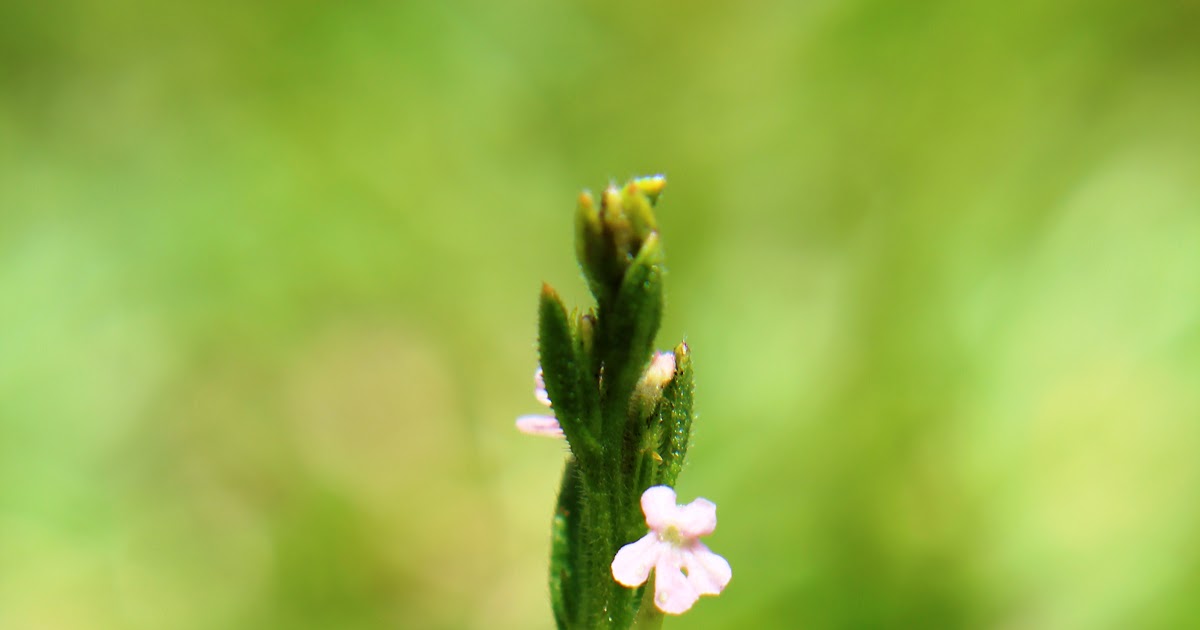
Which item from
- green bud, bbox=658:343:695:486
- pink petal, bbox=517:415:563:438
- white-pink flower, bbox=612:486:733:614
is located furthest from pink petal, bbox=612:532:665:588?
pink petal, bbox=517:415:563:438

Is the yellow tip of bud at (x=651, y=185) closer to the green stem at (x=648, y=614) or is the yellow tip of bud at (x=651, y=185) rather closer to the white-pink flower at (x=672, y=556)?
the white-pink flower at (x=672, y=556)

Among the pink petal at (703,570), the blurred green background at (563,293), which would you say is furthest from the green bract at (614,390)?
the blurred green background at (563,293)

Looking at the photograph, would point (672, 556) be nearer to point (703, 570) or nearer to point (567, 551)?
point (703, 570)

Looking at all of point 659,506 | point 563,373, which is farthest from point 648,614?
point 563,373

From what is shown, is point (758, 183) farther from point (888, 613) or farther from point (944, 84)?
point (888, 613)

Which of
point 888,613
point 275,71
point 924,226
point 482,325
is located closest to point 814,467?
point 888,613

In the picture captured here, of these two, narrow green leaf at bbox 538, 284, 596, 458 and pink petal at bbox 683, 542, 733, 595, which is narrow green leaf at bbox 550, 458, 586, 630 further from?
pink petal at bbox 683, 542, 733, 595
